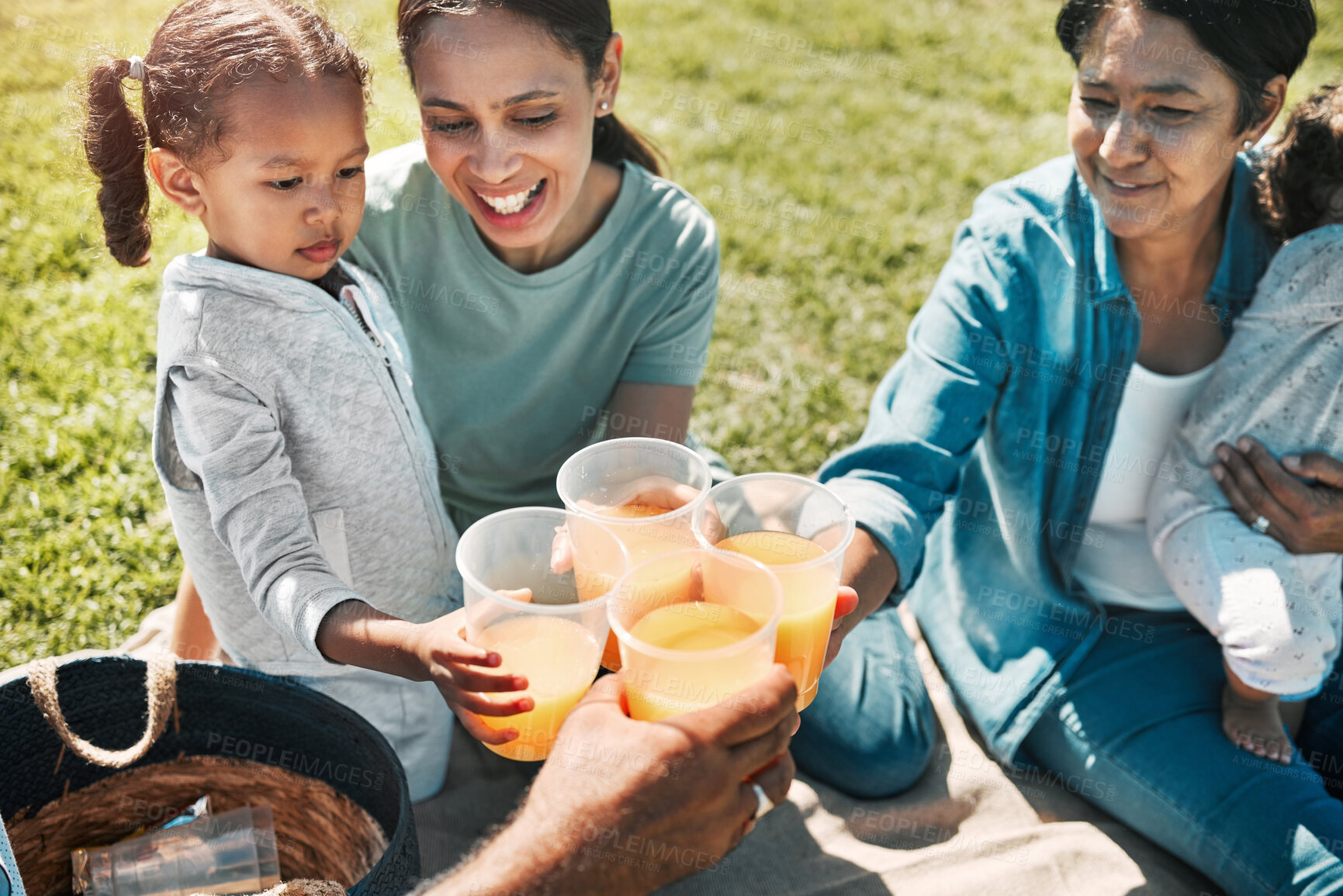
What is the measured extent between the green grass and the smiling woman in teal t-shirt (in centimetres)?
34

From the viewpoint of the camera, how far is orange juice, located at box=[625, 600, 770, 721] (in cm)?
146

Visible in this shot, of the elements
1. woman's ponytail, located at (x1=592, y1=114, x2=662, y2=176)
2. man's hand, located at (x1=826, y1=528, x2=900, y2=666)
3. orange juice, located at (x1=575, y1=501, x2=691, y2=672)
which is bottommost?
man's hand, located at (x1=826, y1=528, x2=900, y2=666)

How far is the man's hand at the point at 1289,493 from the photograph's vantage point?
2309 millimetres

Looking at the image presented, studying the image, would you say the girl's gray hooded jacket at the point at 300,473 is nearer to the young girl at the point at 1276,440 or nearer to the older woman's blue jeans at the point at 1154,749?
the older woman's blue jeans at the point at 1154,749

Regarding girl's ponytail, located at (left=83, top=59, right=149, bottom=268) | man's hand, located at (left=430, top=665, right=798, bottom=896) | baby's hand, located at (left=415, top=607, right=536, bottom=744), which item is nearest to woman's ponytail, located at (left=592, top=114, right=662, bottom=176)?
girl's ponytail, located at (left=83, top=59, right=149, bottom=268)

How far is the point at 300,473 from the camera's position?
6.98 ft

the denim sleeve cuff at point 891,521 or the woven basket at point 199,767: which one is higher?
the denim sleeve cuff at point 891,521

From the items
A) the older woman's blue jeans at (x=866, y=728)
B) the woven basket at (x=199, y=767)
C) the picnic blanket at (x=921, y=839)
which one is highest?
the woven basket at (x=199, y=767)

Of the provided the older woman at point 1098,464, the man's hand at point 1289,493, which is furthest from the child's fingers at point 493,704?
the man's hand at point 1289,493

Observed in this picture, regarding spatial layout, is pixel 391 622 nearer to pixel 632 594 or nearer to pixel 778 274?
pixel 632 594

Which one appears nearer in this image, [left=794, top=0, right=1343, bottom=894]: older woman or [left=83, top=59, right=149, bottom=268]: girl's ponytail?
[left=83, top=59, right=149, bottom=268]: girl's ponytail

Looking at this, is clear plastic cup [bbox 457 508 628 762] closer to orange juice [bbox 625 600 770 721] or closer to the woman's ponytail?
orange juice [bbox 625 600 770 721]

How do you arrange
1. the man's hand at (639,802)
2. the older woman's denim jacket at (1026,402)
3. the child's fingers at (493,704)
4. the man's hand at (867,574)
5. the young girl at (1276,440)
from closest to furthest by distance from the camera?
the man's hand at (639,802) < the child's fingers at (493,704) < the man's hand at (867,574) < the young girl at (1276,440) < the older woman's denim jacket at (1026,402)

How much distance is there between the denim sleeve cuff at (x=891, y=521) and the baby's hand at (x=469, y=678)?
86 centimetres
